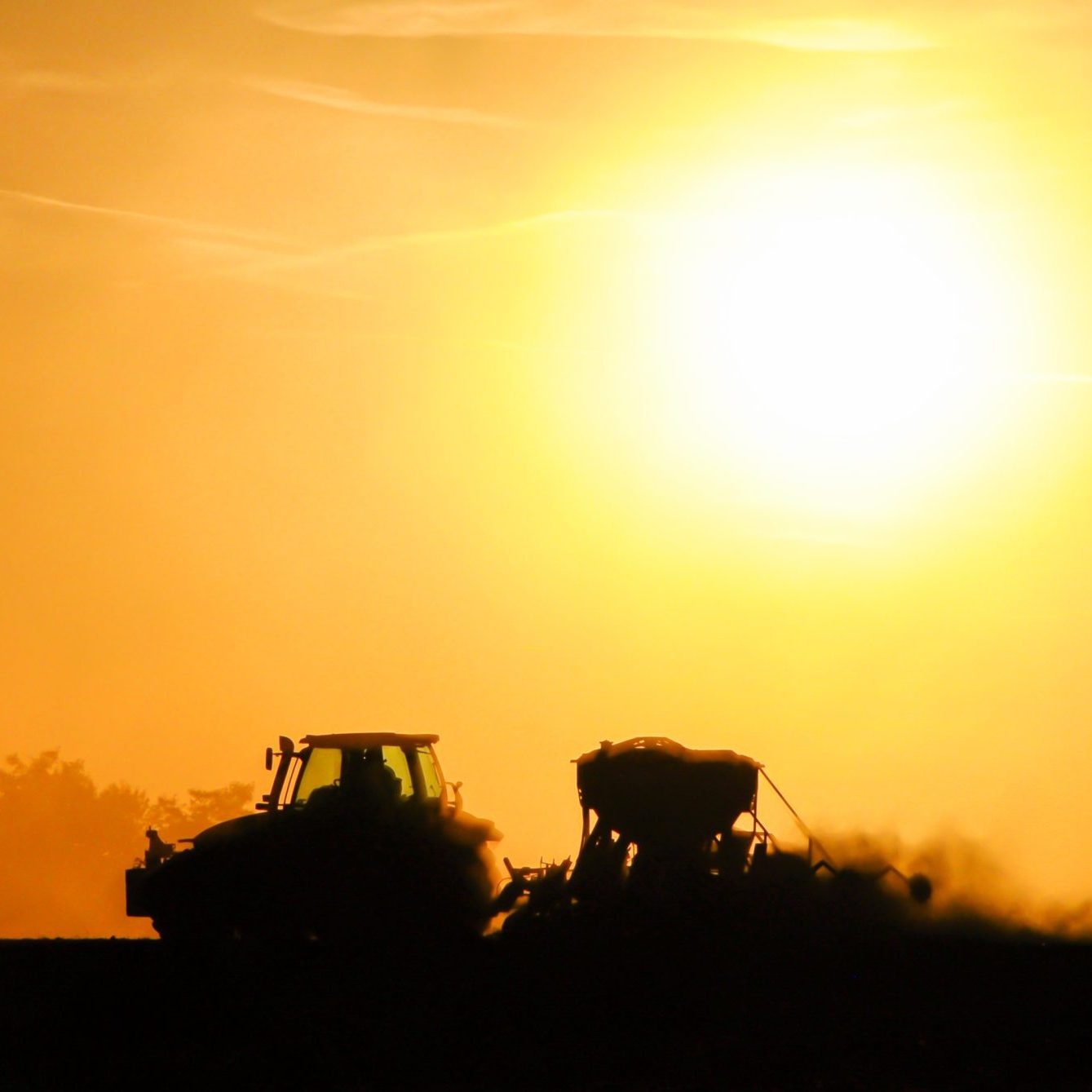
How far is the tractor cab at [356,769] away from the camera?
33562 millimetres

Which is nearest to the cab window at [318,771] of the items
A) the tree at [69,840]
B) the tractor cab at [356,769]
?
the tractor cab at [356,769]

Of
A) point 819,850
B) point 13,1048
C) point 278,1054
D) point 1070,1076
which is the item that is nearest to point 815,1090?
point 1070,1076

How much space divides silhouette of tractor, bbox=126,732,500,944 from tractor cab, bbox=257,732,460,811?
0.03 metres

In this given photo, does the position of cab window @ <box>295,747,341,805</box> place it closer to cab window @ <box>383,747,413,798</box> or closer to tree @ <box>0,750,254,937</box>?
cab window @ <box>383,747,413,798</box>

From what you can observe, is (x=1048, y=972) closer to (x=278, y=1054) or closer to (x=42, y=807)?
(x=278, y=1054)

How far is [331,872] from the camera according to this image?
3266cm

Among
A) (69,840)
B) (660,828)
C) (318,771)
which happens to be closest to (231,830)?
(318,771)

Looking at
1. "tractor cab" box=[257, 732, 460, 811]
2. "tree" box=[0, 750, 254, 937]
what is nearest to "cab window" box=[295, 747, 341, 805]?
"tractor cab" box=[257, 732, 460, 811]

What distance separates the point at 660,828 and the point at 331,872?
5534 mm

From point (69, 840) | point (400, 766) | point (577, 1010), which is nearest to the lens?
point (577, 1010)

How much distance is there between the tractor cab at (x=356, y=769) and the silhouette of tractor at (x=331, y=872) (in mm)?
30

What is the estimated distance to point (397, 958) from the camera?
32625mm

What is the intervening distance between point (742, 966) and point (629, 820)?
4.12m

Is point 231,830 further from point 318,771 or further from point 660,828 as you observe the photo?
point 660,828
